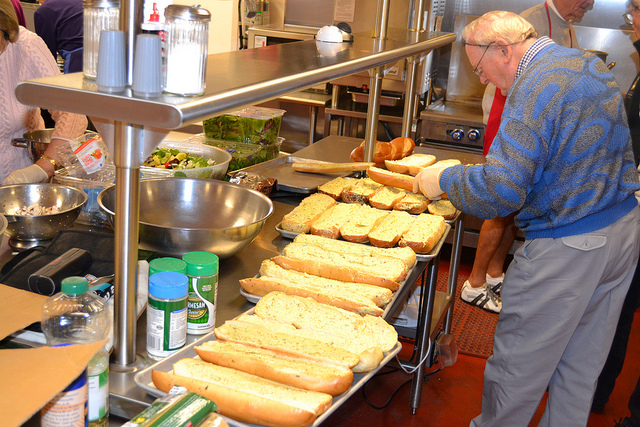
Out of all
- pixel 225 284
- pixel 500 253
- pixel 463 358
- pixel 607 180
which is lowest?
pixel 463 358

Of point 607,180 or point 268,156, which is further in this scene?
point 268,156

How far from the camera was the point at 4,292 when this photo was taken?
1354 millimetres

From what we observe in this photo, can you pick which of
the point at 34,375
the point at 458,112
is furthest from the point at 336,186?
the point at 458,112

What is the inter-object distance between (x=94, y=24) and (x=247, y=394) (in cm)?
78

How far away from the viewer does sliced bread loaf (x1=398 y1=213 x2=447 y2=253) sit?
82.6 inches

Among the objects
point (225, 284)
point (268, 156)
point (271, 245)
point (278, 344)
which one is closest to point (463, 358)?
point (268, 156)

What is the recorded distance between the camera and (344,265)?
6.11ft

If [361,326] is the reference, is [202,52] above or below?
above

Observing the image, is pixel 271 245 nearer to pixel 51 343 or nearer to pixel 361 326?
pixel 361 326

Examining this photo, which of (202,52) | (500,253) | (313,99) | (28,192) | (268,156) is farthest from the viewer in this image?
(313,99)

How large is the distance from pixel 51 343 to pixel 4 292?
31 cm

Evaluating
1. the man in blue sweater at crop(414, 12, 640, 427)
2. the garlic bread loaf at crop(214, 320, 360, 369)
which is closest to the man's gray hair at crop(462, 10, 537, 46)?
the man in blue sweater at crop(414, 12, 640, 427)

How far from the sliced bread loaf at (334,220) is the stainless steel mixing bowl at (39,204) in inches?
31.7

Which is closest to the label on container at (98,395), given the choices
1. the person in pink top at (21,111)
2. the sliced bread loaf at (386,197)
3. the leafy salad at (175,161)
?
the leafy salad at (175,161)
